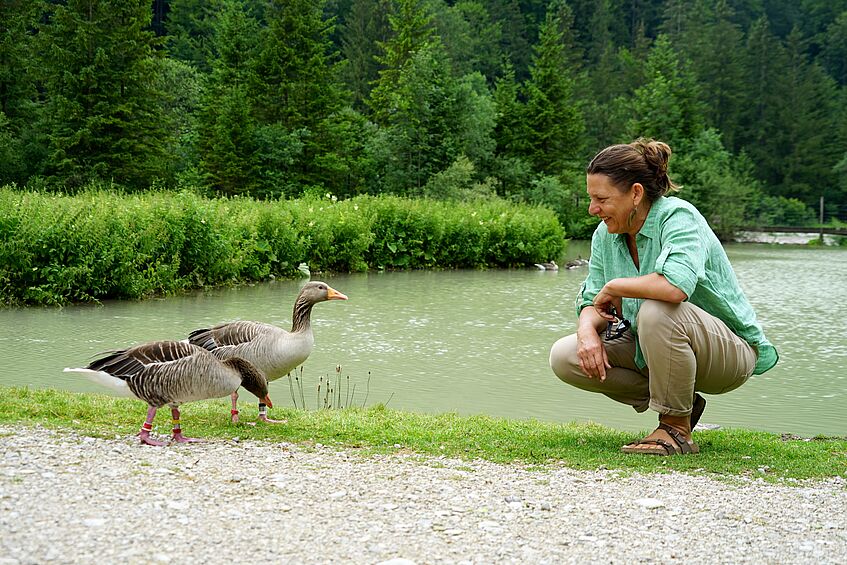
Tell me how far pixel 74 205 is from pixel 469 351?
316 inches

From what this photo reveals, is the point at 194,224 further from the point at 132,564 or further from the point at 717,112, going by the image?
the point at 717,112

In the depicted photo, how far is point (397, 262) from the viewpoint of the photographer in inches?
978

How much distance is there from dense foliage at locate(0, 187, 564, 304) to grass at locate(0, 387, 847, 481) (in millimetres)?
8410

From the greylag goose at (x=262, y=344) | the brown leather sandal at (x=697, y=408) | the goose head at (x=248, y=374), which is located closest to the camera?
the brown leather sandal at (x=697, y=408)

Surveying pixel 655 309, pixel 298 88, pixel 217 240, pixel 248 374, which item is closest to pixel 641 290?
pixel 655 309

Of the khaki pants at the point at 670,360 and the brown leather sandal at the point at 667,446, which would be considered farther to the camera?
the brown leather sandal at the point at 667,446

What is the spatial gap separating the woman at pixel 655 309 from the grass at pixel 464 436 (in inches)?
11.9

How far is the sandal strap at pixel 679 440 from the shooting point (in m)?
5.45

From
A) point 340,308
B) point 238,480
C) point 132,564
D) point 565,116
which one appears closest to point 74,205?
point 340,308

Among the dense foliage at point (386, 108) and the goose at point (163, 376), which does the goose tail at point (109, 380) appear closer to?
the goose at point (163, 376)

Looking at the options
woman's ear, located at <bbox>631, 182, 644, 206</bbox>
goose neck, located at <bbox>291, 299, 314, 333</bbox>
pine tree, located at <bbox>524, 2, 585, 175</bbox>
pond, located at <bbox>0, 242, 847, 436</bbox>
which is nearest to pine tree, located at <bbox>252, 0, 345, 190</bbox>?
pine tree, located at <bbox>524, 2, 585, 175</bbox>

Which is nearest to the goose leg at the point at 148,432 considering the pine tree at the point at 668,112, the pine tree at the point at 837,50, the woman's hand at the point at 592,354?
the woman's hand at the point at 592,354

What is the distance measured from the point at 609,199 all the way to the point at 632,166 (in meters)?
0.21

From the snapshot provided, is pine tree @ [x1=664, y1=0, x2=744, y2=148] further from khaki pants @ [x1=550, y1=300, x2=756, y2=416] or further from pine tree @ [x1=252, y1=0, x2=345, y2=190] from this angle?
khaki pants @ [x1=550, y1=300, x2=756, y2=416]
